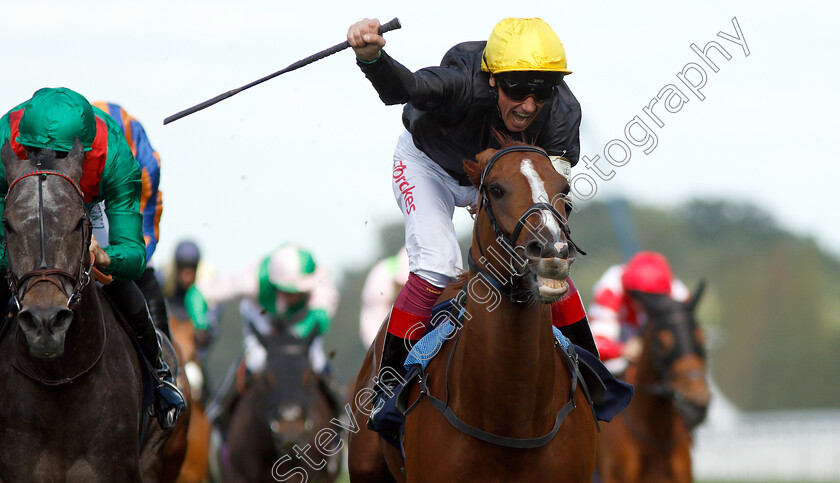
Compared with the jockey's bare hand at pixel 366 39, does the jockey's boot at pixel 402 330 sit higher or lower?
lower

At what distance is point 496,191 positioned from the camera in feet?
16.0

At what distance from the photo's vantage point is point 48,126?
514 centimetres

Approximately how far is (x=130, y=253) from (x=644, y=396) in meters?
5.20

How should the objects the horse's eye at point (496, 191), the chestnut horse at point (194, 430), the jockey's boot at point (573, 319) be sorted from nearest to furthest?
1. the horse's eye at point (496, 191)
2. the jockey's boot at point (573, 319)
3. the chestnut horse at point (194, 430)

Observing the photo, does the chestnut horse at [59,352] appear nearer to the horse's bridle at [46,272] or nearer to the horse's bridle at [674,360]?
the horse's bridle at [46,272]

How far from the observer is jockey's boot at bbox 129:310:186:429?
19.8 feet

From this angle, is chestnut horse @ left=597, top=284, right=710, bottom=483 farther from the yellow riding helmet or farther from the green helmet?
the green helmet

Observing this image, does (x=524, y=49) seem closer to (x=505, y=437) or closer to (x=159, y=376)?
(x=505, y=437)

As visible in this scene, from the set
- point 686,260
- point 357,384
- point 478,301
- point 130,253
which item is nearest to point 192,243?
point 357,384

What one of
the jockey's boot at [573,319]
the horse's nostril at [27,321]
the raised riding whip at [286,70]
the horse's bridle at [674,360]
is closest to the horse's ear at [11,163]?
the horse's nostril at [27,321]

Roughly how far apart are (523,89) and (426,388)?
147 centimetres

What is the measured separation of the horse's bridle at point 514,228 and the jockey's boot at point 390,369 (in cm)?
86

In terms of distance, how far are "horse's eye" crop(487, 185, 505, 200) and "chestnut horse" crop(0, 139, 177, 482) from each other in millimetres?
1760

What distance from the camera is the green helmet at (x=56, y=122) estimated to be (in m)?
5.12
